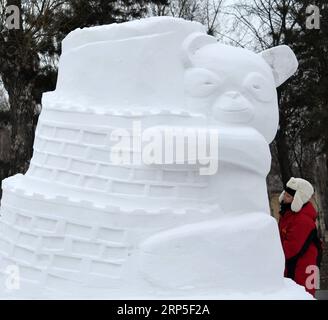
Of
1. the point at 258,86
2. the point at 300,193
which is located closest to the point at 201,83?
the point at 258,86

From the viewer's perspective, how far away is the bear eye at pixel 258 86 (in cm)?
362

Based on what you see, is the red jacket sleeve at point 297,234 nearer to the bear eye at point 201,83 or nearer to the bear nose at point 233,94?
the bear nose at point 233,94

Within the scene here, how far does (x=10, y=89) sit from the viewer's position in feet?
27.5

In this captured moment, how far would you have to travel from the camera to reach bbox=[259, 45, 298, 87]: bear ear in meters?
4.10

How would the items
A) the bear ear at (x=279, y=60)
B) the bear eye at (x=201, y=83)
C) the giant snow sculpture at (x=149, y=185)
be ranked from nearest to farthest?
the giant snow sculpture at (x=149, y=185) → the bear eye at (x=201, y=83) → the bear ear at (x=279, y=60)

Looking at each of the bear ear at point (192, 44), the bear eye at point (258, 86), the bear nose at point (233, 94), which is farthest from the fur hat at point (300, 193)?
the bear ear at point (192, 44)

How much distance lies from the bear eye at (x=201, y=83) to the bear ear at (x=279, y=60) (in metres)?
0.71

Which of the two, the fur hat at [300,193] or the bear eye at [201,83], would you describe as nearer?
the bear eye at [201,83]

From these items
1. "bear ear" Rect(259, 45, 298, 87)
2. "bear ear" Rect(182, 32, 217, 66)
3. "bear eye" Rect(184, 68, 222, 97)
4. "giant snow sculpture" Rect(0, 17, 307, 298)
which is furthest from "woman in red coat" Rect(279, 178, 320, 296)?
"bear ear" Rect(182, 32, 217, 66)

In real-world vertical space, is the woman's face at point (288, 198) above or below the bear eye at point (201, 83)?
below

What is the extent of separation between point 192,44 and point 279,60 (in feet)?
2.71

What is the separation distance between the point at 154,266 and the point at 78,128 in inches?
40.8
